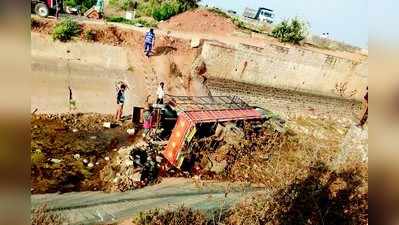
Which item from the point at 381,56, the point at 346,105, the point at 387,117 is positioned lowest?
the point at 346,105

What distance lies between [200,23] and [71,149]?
6.48 m

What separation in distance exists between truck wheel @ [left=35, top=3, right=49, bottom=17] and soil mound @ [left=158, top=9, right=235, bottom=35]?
124 inches

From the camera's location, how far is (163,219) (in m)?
4.78

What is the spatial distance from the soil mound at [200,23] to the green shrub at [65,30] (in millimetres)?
2693

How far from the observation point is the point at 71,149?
6.77 meters

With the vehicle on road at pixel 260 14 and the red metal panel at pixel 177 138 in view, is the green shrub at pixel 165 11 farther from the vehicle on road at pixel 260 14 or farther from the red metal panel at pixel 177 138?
the red metal panel at pixel 177 138

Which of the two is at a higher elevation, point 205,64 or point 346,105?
point 205,64

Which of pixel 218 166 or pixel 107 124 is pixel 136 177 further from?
pixel 107 124

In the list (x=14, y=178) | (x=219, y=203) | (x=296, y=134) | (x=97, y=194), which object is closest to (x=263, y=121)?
(x=296, y=134)

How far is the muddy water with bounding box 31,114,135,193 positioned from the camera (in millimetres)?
5926

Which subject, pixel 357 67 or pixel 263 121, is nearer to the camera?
pixel 263 121

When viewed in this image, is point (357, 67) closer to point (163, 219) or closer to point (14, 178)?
point (163, 219)

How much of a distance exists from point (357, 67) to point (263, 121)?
467 cm

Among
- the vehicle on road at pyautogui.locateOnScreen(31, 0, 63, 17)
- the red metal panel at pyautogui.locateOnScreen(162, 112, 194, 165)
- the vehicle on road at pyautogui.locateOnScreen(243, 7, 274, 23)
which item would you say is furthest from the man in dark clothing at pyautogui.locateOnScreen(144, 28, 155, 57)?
the vehicle on road at pyautogui.locateOnScreen(243, 7, 274, 23)
